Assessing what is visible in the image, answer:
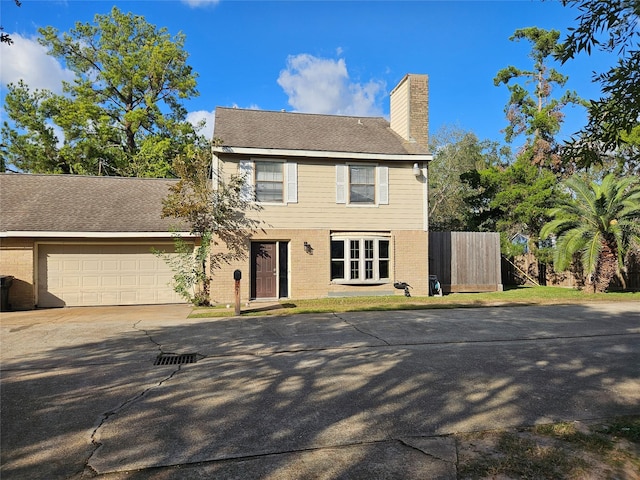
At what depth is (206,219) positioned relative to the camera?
44.7 ft

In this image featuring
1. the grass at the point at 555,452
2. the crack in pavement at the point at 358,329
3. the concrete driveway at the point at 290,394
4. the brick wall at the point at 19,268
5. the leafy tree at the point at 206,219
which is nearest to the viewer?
the grass at the point at 555,452

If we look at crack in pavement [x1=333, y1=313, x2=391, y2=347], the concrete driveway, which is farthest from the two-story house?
the concrete driveway

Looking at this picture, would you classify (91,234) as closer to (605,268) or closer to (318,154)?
(318,154)

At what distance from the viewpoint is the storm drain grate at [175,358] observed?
651cm

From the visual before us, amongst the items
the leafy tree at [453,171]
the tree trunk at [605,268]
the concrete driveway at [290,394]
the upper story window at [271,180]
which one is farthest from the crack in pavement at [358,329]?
the leafy tree at [453,171]

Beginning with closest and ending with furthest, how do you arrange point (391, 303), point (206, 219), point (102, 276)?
point (391, 303) → point (206, 219) → point (102, 276)

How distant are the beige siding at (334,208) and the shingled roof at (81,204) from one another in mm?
3695

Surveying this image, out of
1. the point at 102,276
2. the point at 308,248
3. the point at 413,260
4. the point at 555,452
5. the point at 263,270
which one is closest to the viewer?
the point at 555,452

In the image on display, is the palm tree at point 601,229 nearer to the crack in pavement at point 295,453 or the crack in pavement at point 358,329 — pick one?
the crack in pavement at point 358,329

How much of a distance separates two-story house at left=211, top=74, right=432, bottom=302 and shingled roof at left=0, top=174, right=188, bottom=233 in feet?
10.5

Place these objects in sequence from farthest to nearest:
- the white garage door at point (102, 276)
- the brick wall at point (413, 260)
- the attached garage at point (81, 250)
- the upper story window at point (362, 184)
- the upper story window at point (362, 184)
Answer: the brick wall at point (413, 260), the upper story window at point (362, 184), the upper story window at point (362, 184), the white garage door at point (102, 276), the attached garage at point (81, 250)

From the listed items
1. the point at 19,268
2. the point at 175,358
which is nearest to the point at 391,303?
the point at 175,358

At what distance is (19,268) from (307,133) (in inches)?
414

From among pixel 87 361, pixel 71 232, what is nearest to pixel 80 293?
pixel 71 232
